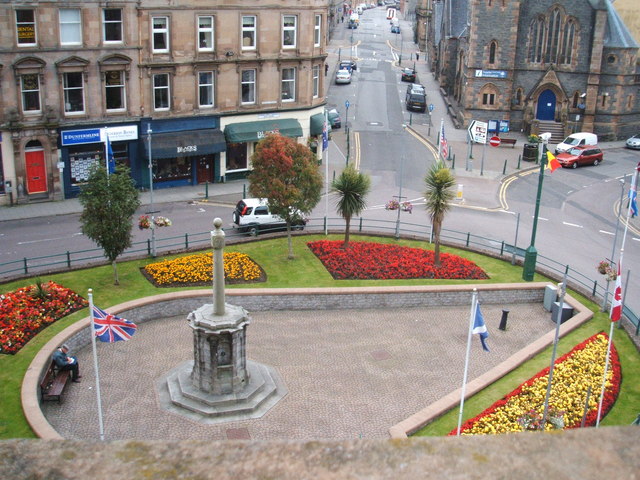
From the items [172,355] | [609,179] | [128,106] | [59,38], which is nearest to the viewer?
[172,355]

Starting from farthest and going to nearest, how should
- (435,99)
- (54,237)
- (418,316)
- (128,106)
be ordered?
(435,99) < (128,106) < (54,237) < (418,316)

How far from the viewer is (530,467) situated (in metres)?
4.14

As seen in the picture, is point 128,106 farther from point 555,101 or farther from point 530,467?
point 530,467

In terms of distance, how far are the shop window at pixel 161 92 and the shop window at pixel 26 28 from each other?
6.99 m

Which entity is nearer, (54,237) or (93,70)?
(54,237)

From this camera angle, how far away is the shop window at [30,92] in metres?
39.8

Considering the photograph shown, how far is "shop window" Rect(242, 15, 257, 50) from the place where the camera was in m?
46.0

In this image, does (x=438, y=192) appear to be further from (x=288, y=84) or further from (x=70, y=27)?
(x=70, y=27)

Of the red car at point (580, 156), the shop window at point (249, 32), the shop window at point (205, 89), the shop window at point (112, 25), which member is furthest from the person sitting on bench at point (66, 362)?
the red car at point (580, 156)

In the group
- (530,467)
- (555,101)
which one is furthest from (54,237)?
(555,101)

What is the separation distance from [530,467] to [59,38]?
4042cm

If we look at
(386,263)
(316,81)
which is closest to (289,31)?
(316,81)

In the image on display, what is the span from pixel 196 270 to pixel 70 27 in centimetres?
1821

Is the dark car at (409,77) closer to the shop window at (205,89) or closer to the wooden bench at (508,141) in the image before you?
the wooden bench at (508,141)
